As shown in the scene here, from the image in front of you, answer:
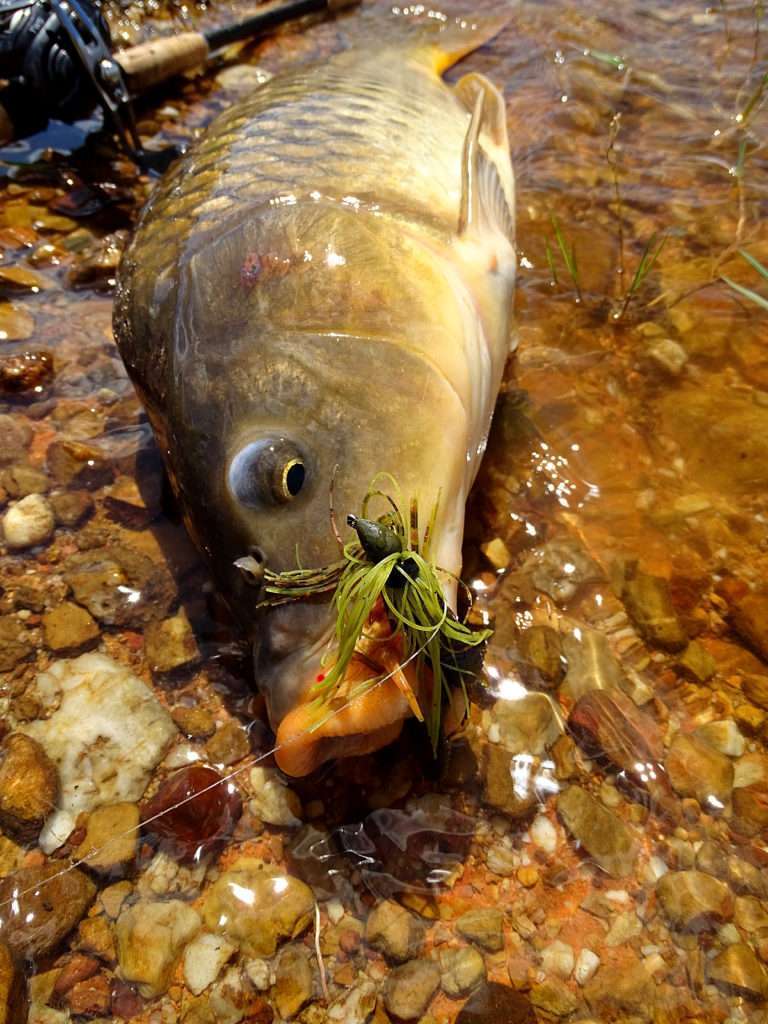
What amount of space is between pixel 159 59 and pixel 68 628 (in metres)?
4.08

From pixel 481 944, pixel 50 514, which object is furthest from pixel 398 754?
pixel 50 514

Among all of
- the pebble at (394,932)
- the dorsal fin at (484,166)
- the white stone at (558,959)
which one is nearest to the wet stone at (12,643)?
the pebble at (394,932)

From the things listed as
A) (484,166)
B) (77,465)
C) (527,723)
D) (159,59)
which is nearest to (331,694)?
(527,723)

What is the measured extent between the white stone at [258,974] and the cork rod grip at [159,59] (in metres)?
4.99

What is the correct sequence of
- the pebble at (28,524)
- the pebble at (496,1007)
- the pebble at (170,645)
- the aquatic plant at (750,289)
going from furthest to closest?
the pebble at (28,524) → the aquatic plant at (750,289) → the pebble at (170,645) → the pebble at (496,1007)

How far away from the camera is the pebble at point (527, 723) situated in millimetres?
2334

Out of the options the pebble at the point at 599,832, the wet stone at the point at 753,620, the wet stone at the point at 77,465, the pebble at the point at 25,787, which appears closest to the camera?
the pebble at the point at 599,832

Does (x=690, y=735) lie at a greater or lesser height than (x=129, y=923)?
lesser

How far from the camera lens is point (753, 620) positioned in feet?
8.36

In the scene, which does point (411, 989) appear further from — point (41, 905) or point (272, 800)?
point (41, 905)

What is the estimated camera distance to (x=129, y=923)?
2070 millimetres

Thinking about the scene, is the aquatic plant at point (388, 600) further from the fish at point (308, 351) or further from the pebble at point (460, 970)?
the pebble at point (460, 970)

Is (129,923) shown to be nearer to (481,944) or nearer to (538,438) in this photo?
(481,944)

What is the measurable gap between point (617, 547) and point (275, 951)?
1.73 metres
